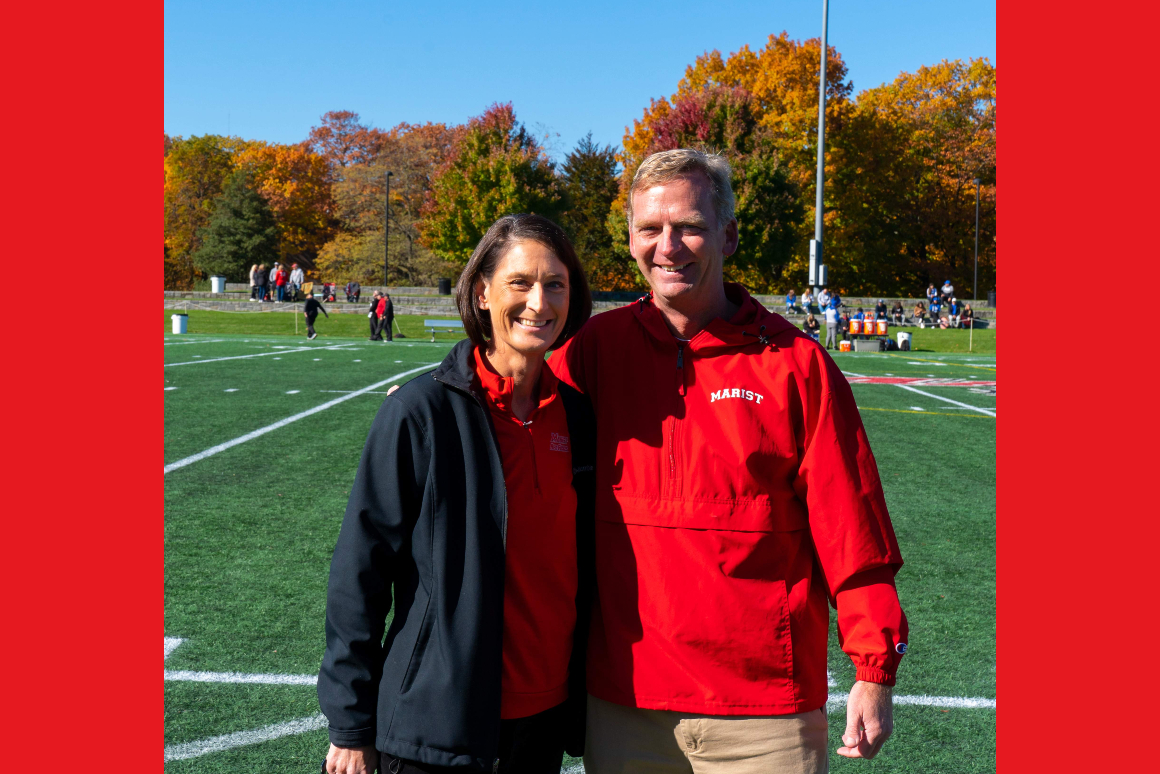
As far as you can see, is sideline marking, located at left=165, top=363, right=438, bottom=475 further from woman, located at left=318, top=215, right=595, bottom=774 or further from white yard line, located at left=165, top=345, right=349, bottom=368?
woman, located at left=318, top=215, right=595, bottom=774

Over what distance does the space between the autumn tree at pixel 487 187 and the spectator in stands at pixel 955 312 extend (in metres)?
20.9

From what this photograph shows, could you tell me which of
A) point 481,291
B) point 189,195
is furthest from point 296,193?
point 481,291

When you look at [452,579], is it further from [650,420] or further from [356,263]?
[356,263]

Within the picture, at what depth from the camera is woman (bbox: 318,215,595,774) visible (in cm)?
207

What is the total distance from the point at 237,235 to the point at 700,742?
69.4 m

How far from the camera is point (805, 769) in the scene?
7.36 ft

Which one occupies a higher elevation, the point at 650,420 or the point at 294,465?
the point at 650,420

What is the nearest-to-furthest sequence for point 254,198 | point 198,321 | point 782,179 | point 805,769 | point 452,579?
1. point 452,579
2. point 805,769
3. point 198,321
4. point 782,179
5. point 254,198

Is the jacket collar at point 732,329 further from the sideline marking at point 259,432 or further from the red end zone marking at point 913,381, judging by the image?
the red end zone marking at point 913,381

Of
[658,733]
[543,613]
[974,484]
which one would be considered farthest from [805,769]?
[974,484]

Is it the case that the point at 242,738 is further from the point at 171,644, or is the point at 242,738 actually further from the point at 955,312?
the point at 955,312

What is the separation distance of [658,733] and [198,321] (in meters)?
37.5

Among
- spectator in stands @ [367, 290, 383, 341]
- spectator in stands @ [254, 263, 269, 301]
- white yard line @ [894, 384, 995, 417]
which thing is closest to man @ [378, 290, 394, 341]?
spectator in stands @ [367, 290, 383, 341]

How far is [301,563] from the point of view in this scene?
5875 millimetres
